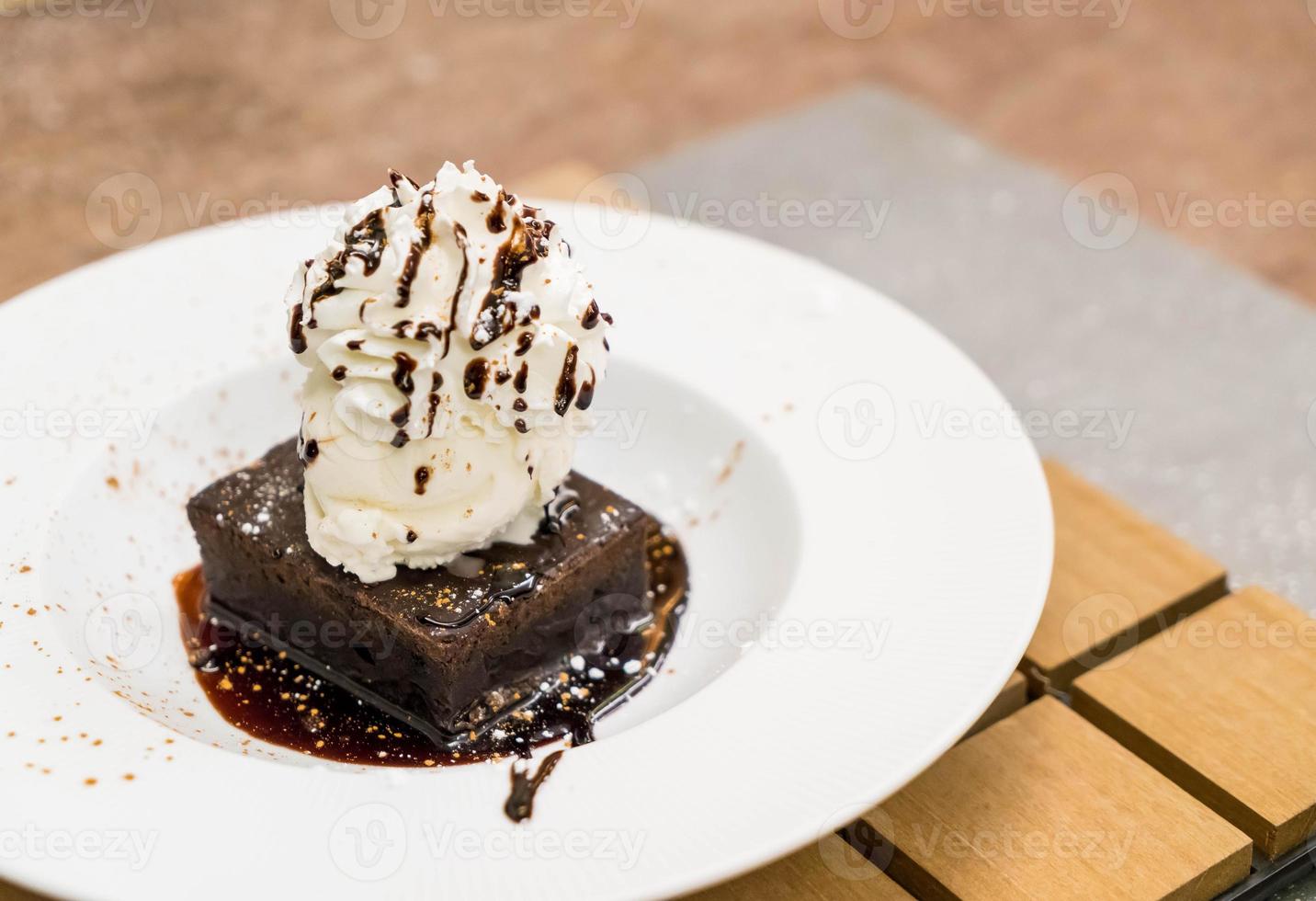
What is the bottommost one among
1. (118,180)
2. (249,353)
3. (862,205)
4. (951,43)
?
(118,180)

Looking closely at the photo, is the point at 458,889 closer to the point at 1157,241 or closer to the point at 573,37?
the point at 1157,241

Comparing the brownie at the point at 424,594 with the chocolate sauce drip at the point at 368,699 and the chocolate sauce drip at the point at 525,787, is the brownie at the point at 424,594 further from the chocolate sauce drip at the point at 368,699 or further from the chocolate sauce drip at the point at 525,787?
the chocolate sauce drip at the point at 525,787

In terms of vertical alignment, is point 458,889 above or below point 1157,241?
below

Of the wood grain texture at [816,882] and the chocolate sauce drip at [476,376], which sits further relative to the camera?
the chocolate sauce drip at [476,376]

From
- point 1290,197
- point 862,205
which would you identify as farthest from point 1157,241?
point 1290,197

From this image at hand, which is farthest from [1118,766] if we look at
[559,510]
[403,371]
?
[403,371]

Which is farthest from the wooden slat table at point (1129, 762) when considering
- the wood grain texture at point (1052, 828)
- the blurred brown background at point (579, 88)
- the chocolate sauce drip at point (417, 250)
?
the blurred brown background at point (579, 88)

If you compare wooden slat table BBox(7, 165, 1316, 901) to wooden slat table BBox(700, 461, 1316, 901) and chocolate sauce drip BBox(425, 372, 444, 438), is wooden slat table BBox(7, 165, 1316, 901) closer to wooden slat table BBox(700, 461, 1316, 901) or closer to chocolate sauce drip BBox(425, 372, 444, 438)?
wooden slat table BBox(700, 461, 1316, 901)

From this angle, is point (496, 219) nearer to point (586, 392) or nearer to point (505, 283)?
point (505, 283)
